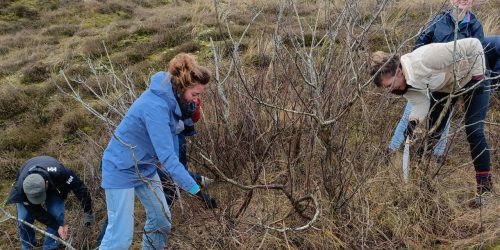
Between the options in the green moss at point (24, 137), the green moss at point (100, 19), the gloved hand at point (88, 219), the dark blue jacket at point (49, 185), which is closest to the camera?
the dark blue jacket at point (49, 185)

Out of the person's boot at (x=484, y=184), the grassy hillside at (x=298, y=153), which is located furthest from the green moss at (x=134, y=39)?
the person's boot at (x=484, y=184)

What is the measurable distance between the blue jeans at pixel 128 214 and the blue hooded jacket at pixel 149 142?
6 centimetres

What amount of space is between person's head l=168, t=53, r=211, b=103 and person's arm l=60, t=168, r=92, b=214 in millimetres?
1426

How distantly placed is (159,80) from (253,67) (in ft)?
11.0

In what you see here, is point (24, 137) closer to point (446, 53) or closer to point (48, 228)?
point (48, 228)

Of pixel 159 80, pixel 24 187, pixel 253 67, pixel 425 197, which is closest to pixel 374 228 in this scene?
pixel 425 197

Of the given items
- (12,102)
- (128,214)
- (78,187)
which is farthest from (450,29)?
(12,102)

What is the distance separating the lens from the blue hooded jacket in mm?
2416

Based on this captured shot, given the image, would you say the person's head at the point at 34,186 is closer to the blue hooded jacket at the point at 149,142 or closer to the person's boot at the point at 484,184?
the blue hooded jacket at the point at 149,142

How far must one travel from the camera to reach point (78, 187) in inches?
138

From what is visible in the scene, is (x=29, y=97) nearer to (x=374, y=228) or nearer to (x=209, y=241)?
(x=209, y=241)

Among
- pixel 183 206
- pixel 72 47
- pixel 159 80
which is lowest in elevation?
pixel 72 47

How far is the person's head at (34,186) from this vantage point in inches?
128

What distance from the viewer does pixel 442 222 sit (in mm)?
2648
